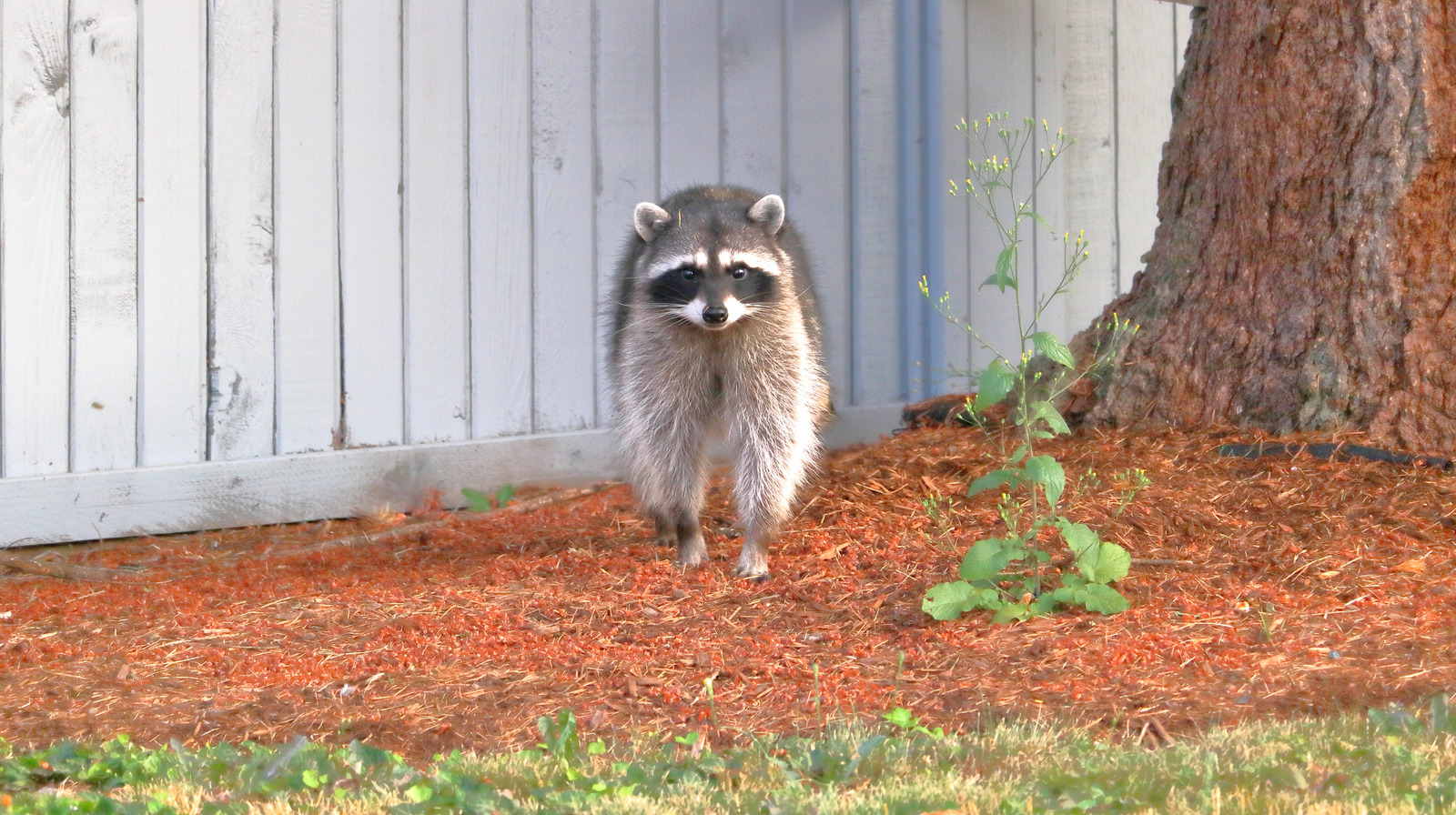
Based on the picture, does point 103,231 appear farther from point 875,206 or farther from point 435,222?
point 875,206

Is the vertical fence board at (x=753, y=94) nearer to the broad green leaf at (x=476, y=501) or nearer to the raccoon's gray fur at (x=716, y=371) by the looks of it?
the raccoon's gray fur at (x=716, y=371)

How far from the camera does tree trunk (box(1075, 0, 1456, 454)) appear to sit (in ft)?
16.2

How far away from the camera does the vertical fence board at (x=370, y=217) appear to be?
6000mm

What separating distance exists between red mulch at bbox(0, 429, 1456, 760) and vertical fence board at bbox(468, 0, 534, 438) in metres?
1.05

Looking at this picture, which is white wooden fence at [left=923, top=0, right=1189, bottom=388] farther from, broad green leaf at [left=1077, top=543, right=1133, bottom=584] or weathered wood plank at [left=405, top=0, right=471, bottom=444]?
broad green leaf at [left=1077, top=543, right=1133, bottom=584]

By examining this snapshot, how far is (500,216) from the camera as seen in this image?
21.0 feet

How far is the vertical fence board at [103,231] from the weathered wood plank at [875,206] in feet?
11.4

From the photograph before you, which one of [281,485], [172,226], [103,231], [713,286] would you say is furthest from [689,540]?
[103,231]

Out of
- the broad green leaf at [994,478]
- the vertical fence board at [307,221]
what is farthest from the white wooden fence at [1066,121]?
the broad green leaf at [994,478]

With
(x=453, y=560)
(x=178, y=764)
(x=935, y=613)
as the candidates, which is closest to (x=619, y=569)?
(x=453, y=560)

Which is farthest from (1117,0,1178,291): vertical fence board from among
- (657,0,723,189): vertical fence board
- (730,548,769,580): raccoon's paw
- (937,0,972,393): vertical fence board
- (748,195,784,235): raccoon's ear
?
(730,548,769,580): raccoon's paw

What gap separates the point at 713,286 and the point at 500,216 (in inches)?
77.0

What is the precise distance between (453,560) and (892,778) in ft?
9.59

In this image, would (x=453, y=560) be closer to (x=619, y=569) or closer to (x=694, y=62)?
(x=619, y=569)
